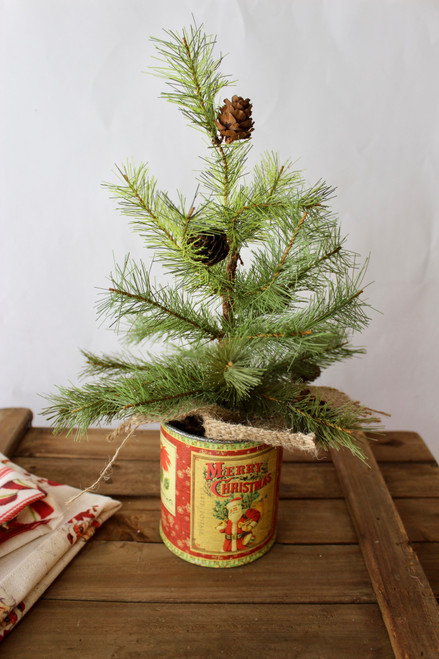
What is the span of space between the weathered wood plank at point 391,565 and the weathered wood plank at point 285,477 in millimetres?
31

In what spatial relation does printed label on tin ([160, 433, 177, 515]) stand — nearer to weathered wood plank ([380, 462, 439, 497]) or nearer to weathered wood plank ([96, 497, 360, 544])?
weathered wood plank ([96, 497, 360, 544])

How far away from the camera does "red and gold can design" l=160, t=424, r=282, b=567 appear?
1.99 ft

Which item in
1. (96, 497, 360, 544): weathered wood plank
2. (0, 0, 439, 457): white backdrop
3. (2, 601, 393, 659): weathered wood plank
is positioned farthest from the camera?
(0, 0, 439, 457): white backdrop

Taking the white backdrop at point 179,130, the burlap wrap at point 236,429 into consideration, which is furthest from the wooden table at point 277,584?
the white backdrop at point 179,130

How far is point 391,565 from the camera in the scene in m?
0.65

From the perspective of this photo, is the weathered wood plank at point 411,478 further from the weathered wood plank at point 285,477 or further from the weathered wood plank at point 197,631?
the weathered wood plank at point 197,631

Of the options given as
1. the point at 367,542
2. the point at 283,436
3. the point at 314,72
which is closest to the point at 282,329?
the point at 283,436

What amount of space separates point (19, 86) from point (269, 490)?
75 cm

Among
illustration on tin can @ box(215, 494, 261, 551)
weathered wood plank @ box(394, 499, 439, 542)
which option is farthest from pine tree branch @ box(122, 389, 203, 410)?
weathered wood plank @ box(394, 499, 439, 542)

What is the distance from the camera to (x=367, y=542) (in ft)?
2.24

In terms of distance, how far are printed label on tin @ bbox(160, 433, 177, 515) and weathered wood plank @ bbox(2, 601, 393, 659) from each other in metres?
0.10

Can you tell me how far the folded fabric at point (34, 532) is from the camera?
583mm

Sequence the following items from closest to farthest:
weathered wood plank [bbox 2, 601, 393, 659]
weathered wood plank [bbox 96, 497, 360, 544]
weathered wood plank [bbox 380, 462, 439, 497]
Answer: weathered wood plank [bbox 2, 601, 393, 659] < weathered wood plank [bbox 96, 497, 360, 544] < weathered wood plank [bbox 380, 462, 439, 497]

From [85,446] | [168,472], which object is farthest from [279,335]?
[85,446]
